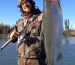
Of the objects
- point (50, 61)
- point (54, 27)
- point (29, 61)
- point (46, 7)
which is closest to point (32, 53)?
point (29, 61)

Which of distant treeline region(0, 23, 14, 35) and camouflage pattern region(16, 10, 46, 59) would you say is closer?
camouflage pattern region(16, 10, 46, 59)

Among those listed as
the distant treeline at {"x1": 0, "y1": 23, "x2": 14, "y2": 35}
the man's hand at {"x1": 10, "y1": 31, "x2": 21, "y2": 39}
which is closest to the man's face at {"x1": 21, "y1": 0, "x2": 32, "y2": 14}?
the man's hand at {"x1": 10, "y1": 31, "x2": 21, "y2": 39}

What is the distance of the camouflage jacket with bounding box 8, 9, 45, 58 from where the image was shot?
3.20 m

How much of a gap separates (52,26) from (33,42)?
4.21 ft

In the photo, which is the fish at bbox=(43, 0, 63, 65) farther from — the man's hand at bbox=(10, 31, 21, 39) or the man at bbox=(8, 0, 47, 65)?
the man's hand at bbox=(10, 31, 21, 39)

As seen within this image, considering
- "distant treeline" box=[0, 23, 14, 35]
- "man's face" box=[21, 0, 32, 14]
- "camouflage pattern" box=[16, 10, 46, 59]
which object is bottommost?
"distant treeline" box=[0, 23, 14, 35]

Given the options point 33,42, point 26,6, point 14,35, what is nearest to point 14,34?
point 14,35

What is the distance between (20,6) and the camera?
3725mm

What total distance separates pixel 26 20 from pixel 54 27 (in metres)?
1.63

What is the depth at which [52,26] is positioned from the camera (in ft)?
6.86

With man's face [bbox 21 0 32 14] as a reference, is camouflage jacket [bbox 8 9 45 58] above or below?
below

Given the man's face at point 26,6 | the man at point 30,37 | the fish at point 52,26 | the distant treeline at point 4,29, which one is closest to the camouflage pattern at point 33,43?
the man at point 30,37

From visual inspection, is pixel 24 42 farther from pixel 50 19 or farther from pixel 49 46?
pixel 50 19

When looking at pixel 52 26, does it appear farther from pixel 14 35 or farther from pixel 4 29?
pixel 4 29
